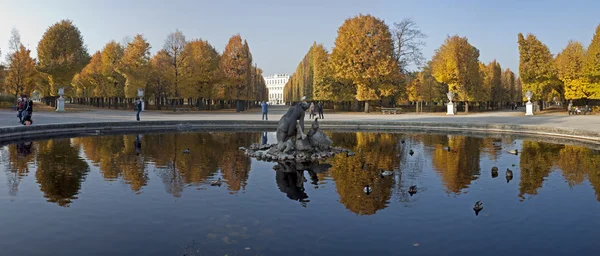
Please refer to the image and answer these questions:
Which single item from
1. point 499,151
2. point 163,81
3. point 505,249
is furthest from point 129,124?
point 163,81

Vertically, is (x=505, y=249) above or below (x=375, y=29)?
below

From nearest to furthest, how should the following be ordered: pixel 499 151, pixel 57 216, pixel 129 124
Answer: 1. pixel 57 216
2. pixel 499 151
3. pixel 129 124

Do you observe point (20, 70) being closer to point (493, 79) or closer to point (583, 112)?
point (583, 112)

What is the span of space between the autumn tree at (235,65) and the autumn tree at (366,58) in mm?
11813

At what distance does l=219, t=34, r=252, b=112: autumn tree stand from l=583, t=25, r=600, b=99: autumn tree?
124 feet

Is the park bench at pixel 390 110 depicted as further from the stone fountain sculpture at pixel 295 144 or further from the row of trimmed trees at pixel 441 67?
the stone fountain sculpture at pixel 295 144

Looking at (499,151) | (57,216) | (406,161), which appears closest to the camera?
(57,216)

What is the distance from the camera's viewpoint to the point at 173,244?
6.59 meters

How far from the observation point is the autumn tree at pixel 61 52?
51531 mm

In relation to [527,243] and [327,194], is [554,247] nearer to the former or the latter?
[527,243]

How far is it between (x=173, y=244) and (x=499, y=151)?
14.4 metres

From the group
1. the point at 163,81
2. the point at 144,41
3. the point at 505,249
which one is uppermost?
the point at 144,41

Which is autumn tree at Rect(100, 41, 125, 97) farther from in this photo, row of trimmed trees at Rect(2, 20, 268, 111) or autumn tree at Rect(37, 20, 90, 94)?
autumn tree at Rect(37, 20, 90, 94)

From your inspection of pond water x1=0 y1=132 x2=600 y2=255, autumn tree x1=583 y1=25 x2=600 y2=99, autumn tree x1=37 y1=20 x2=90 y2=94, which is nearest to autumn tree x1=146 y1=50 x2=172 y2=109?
autumn tree x1=37 y1=20 x2=90 y2=94
